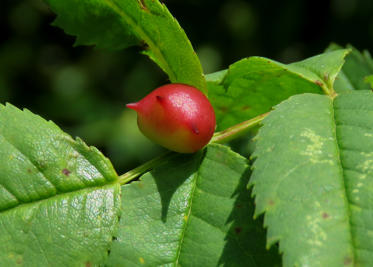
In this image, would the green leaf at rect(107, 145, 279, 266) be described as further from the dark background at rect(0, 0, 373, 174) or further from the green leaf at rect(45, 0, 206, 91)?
the dark background at rect(0, 0, 373, 174)

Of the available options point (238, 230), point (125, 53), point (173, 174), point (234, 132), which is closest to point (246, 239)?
point (238, 230)

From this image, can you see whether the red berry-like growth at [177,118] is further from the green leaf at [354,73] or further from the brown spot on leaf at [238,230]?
the green leaf at [354,73]

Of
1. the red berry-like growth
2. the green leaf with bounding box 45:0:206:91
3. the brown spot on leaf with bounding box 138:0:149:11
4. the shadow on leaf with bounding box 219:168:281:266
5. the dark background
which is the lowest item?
the dark background

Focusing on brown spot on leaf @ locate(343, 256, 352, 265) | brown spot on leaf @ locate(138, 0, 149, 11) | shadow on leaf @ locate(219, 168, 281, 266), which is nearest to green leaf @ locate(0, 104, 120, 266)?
shadow on leaf @ locate(219, 168, 281, 266)

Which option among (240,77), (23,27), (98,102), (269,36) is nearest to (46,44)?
(23,27)

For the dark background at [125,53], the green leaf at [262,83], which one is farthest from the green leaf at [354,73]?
the dark background at [125,53]

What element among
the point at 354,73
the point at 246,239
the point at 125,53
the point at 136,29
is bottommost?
the point at 125,53

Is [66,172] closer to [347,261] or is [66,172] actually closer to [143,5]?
[143,5]
